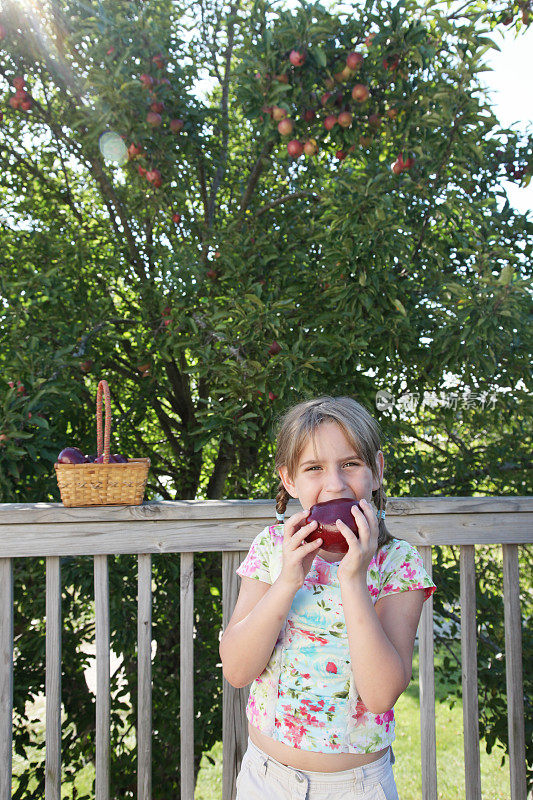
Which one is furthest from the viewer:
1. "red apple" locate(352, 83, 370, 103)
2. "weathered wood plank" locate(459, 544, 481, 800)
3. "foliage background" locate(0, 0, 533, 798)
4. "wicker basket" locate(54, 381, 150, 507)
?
"red apple" locate(352, 83, 370, 103)

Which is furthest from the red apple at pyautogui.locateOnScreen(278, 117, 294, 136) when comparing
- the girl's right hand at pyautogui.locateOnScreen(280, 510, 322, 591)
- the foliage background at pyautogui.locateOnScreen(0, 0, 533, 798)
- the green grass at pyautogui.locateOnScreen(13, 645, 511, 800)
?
the green grass at pyautogui.locateOnScreen(13, 645, 511, 800)

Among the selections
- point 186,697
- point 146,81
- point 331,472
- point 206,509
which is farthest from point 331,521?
point 146,81

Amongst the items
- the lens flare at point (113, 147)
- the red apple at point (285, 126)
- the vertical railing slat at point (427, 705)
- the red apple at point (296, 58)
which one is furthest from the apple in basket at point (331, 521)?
the lens flare at point (113, 147)

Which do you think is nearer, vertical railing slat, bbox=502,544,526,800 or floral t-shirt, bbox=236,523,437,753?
floral t-shirt, bbox=236,523,437,753

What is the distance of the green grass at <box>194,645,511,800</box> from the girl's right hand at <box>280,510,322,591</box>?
2.76m

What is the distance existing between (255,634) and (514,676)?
3.07ft

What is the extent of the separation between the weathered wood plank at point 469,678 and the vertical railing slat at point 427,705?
86 millimetres

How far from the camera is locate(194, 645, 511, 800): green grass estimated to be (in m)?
3.51

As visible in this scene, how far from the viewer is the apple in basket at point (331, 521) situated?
1.04 metres

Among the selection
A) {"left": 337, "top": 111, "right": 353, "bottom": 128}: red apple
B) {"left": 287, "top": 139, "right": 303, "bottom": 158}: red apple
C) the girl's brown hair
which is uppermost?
{"left": 337, "top": 111, "right": 353, "bottom": 128}: red apple

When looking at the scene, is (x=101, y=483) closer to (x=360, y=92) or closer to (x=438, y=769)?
(x=360, y=92)

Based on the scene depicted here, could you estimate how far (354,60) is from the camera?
95.4 inches

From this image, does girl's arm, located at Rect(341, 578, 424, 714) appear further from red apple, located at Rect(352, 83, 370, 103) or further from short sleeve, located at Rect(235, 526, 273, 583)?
red apple, located at Rect(352, 83, 370, 103)

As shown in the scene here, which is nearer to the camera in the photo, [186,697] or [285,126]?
[186,697]
